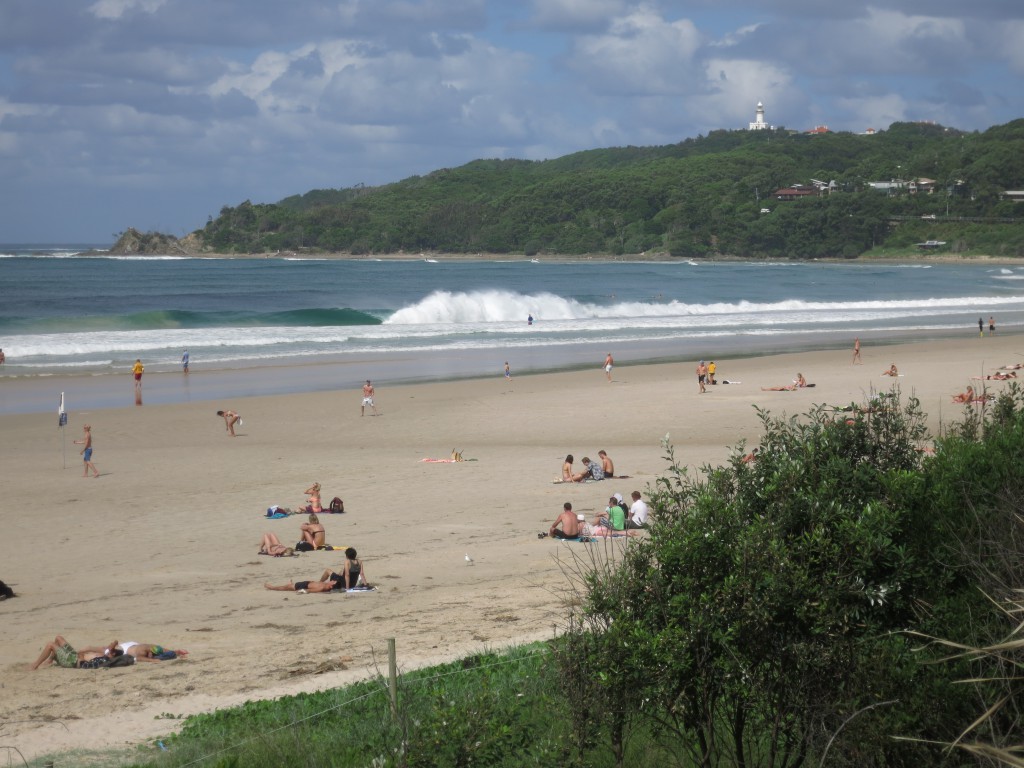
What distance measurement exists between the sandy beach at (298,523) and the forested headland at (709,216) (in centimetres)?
12635

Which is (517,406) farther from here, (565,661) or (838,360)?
(565,661)

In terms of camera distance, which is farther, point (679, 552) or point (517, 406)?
point (517, 406)

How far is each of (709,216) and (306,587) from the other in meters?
158

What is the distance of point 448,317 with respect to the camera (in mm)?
61688

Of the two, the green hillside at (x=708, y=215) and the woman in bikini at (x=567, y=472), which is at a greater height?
the green hillside at (x=708, y=215)

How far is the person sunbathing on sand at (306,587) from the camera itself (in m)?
11.9

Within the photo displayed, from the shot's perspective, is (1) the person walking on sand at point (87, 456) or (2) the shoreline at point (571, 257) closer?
(1) the person walking on sand at point (87, 456)

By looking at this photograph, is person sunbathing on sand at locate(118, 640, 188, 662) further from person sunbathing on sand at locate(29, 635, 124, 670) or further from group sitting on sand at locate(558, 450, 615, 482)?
group sitting on sand at locate(558, 450, 615, 482)

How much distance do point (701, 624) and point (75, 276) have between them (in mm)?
103043

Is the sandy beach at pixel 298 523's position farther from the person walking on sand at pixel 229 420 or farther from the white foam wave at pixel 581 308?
the white foam wave at pixel 581 308

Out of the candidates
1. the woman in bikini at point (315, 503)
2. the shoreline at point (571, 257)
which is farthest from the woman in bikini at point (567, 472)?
the shoreline at point (571, 257)

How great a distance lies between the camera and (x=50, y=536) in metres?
14.6

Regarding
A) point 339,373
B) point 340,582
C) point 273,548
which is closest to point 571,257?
point 339,373

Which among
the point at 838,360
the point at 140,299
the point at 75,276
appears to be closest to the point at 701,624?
the point at 838,360
